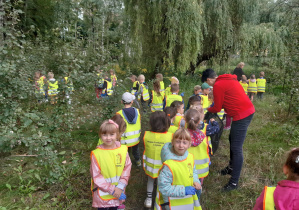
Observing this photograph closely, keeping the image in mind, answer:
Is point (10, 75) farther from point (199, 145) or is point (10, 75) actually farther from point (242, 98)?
point (242, 98)

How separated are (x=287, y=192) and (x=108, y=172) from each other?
1.65 metres

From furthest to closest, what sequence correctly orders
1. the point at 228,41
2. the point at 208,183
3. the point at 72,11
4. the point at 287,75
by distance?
the point at 228,41 → the point at 287,75 → the point at 72,11 → the point at 208,183

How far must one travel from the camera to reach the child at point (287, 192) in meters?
1.48

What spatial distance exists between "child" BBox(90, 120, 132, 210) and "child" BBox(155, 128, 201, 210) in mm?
476

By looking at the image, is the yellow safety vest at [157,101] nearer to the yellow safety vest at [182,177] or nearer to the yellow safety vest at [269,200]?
the yellow safety vest at [182,177]

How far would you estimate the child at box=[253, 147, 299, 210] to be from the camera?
1483 millimetres

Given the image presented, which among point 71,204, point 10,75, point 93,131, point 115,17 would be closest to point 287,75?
point 93,131

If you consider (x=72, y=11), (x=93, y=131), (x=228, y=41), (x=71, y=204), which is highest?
(x=228, y=41)

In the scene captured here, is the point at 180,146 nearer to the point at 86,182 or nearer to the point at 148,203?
the point at 148,203

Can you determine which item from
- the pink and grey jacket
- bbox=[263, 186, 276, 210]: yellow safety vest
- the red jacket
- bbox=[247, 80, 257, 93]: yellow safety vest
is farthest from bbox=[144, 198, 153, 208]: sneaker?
bbox=[247, 80, 257, 93]: yellow safety vest

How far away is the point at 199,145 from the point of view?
9.25 ft

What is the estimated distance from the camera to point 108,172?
7.55 ft

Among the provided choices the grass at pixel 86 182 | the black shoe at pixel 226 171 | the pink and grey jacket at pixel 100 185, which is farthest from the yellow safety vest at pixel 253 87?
the pink and grey jacket at pixel 100 185

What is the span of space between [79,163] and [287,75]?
6.03m
